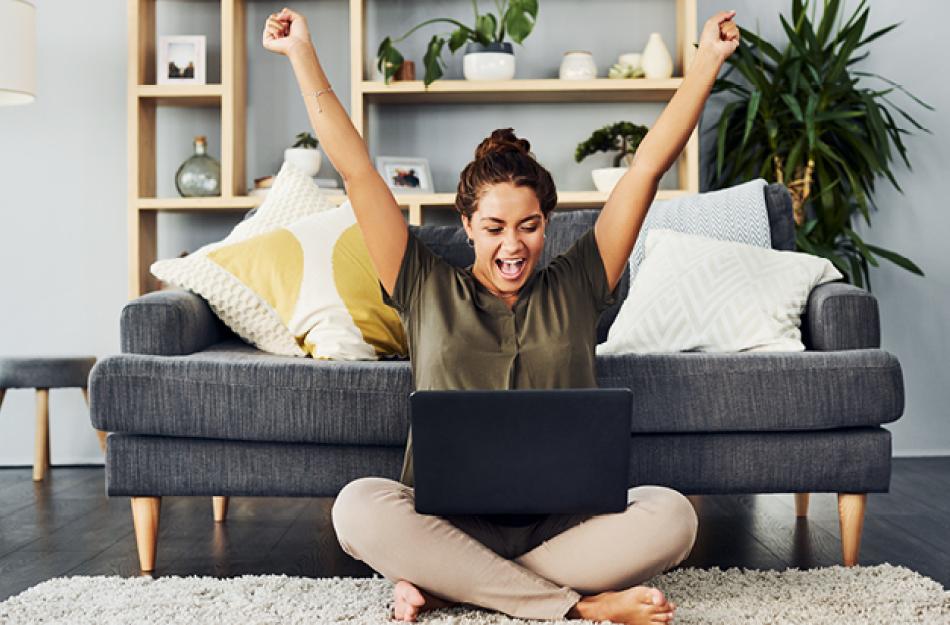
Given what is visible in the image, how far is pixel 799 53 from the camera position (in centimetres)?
360

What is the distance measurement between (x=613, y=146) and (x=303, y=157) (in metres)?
1.18

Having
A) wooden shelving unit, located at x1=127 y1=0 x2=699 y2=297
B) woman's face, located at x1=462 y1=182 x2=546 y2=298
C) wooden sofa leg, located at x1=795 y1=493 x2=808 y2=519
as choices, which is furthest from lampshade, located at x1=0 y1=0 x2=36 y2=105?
wooden sofa leg, located at x1=795 y1=493 x2=808 y2=519

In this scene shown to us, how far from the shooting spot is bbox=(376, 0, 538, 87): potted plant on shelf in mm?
3564

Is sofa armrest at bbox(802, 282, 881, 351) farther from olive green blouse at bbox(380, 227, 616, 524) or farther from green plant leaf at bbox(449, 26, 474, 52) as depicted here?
green plant leaf at bbox(449, 26, 474, 52)

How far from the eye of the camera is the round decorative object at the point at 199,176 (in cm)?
A: 373

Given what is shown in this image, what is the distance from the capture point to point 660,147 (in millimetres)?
1714

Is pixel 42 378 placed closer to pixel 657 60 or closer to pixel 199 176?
pixel 199 176

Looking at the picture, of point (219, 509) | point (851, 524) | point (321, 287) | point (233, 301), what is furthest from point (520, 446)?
point (219, 509)

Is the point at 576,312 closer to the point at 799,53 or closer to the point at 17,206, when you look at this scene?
the point at 799,53

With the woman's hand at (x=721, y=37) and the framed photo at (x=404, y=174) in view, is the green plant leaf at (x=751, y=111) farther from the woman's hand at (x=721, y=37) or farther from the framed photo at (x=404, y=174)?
the woman's hand at (x=721, y=37)

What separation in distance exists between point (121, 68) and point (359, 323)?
7.05 ft

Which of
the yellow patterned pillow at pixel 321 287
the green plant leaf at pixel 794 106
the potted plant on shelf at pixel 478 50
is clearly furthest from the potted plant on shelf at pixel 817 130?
the yellow patterned pillow at pixel 321 287

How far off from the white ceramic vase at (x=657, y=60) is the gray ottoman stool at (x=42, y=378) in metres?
2.29

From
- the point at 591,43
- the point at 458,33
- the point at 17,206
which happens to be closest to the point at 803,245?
the point at 591,43
